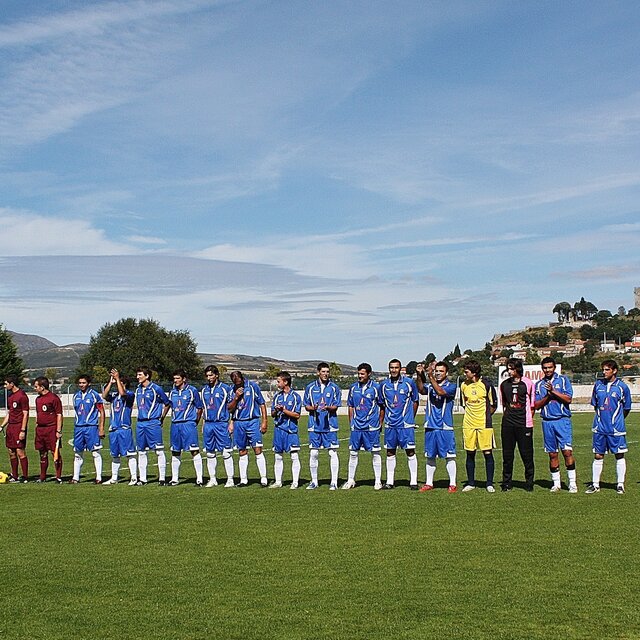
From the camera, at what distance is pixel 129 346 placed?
10488 cm

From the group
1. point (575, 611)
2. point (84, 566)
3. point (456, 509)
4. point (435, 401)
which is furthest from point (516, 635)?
point (435, 401)

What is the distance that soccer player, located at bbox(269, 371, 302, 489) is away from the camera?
1485 centimetres

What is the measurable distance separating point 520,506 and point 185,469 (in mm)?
8537

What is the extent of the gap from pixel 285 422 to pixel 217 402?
4.01 ft

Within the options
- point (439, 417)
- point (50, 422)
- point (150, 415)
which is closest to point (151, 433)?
point (150, 415)

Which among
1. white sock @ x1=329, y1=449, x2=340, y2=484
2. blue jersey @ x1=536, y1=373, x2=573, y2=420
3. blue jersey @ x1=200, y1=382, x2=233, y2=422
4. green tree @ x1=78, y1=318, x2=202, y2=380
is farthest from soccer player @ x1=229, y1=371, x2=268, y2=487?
green tree @ x1=78, y1=318, x2=202, y2=380

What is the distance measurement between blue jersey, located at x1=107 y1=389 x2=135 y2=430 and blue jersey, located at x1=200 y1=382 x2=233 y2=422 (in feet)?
4.62

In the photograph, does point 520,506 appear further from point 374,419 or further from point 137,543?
point 137,543

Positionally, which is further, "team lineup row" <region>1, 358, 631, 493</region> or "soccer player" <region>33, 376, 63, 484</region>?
"soccer player" <region>33, 376, 63, 484</region>

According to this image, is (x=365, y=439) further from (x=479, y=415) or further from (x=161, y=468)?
(x=161, y=468)

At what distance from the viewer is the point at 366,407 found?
14.5 metres

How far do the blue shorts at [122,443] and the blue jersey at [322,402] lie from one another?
342 centimetres

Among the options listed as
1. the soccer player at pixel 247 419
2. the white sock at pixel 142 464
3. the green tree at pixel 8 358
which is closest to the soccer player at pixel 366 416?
the soccer player at pixel 247 419

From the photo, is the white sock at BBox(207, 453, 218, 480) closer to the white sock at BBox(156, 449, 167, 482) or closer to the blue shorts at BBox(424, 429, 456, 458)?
the white sock at BBox(156, 449, 167, 482)
